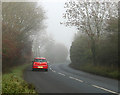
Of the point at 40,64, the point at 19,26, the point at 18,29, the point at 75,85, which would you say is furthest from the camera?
the point at 18,29

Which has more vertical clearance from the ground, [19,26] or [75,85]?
[19,26]

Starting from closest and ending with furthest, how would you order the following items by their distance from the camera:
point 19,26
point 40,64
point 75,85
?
point 75,85
point 40,64
point 19,26

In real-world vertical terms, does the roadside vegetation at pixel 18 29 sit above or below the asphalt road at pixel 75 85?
above

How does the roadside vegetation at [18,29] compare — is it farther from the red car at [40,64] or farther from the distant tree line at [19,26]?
the red car at [40,64]

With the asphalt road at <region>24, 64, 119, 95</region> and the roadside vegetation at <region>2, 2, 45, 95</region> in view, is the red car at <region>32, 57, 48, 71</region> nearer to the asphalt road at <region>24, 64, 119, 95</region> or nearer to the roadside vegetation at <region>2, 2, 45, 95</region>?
the roadside vegetation at <region>2, 2, 45, 95</region>

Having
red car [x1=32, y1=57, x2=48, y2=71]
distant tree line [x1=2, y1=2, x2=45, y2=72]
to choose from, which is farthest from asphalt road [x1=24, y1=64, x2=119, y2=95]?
red car [x1=32, y1=57, x2=48, y2=71]

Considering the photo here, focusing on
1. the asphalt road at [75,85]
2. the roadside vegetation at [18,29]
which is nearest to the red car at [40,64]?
the roadside vegetation at [18,29]

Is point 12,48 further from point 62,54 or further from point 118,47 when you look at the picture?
point 62,54

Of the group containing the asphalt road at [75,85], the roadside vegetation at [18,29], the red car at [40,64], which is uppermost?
the roadside vegetation at [18,29]

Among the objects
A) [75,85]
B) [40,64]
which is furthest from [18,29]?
[75,85]

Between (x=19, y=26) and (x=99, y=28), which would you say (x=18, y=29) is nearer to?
(x=19, y=26)

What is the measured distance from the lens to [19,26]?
3120 centimetres

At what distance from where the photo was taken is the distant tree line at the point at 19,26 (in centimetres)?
2396

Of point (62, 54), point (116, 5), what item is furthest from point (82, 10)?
point (62, 54)
